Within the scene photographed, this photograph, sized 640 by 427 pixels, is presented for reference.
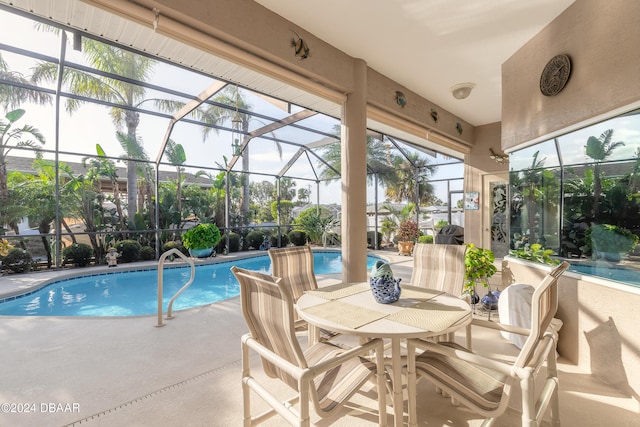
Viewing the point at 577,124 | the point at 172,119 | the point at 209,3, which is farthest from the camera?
the point at 172,119

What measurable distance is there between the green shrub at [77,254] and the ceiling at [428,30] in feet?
25.4

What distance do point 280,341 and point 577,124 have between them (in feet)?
10.2

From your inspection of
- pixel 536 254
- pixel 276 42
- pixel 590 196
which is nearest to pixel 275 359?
pixel 276 42

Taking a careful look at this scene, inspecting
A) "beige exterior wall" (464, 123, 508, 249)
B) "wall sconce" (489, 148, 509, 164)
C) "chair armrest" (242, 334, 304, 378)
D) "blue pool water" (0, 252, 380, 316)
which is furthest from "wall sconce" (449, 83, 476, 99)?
"blue pool water" (0, 252, 380, 316)

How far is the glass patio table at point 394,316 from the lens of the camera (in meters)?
1.52

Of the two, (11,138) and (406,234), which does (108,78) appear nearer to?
(11,138)

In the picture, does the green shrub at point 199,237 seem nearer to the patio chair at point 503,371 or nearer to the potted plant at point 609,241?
the patio chair at point 503,371

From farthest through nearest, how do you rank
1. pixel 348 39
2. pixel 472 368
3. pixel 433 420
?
1. pixel 348 39
2. pixel 433 420
3. pixel 472 368

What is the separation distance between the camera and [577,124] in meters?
2.66

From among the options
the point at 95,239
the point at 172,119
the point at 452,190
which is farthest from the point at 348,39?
the point at 95,239

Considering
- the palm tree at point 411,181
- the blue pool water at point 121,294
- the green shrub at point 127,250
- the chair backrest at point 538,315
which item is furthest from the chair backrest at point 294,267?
the palm tree at point 411,181

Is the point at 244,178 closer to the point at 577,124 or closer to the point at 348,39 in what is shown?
the point at 348,39

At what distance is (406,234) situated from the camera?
10.4m

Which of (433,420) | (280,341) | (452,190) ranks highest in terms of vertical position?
(452,190)
